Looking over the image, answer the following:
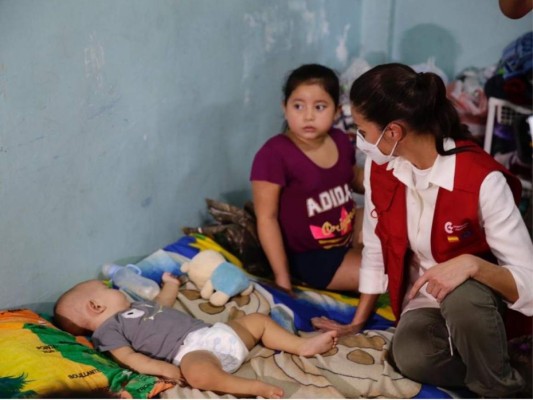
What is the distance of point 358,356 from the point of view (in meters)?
1.91

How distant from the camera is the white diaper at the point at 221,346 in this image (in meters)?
1.82

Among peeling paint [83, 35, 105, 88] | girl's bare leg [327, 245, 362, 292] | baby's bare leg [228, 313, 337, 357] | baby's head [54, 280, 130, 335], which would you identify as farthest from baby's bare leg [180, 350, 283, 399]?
peeling paint [83, 35, 105, 88]

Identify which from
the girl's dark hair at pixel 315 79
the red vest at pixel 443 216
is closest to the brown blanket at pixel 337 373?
the red vest at pixel 443 216

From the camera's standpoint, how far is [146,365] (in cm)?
177

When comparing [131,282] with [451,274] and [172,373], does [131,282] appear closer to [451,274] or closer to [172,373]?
[172,373]

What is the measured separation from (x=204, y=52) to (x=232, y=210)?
2.00ft

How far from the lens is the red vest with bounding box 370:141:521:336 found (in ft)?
5.67

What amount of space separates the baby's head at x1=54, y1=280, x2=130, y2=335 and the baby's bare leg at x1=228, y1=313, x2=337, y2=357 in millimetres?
351

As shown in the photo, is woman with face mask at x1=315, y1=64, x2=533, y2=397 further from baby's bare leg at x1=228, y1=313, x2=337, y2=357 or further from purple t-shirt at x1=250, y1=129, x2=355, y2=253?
purple t-shirt at x1=250, y1=129, x2=355, y2=253

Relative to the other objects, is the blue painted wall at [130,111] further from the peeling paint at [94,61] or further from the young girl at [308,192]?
the young girl at [308,192]

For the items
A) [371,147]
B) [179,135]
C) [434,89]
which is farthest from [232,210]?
[434,89]

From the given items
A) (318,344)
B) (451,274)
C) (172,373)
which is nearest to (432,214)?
(451,274)

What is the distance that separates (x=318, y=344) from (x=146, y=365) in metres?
0.49

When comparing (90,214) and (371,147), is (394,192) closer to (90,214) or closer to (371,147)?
(371,147)
